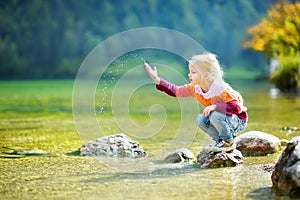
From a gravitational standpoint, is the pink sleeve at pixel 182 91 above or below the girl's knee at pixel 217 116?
above

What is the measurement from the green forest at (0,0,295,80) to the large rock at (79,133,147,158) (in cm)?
4886

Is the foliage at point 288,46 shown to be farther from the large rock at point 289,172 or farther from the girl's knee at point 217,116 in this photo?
the large rock at point 289,172

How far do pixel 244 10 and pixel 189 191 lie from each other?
68130 mm

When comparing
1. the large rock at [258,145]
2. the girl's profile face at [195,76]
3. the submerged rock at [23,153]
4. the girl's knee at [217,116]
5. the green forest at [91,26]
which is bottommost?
the submerged rock at [23,153]

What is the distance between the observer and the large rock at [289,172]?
3824mm

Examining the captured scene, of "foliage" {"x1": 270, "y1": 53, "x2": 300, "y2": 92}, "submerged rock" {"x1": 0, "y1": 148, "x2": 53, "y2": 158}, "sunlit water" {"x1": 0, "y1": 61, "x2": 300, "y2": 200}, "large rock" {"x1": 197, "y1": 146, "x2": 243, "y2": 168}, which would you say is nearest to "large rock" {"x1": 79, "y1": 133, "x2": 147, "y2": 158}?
"sunlit water" {"x1": 0, "y1": 61, "x2": 300, "y2": 200}

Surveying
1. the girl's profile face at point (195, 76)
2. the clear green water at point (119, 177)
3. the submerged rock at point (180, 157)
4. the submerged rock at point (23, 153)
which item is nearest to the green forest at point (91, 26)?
the submerged rock at point (23, 153)

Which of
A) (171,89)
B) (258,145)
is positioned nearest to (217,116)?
(171,89)

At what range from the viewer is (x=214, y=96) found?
502cm

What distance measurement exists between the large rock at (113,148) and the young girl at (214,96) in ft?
3.01

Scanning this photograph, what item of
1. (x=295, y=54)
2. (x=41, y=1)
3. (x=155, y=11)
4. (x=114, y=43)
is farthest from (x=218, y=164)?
(x=155, y=11)

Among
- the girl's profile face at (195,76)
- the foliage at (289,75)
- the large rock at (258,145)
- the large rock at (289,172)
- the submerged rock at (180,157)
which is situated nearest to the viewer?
the large rock at (289,172)

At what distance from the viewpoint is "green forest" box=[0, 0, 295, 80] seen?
58406mm

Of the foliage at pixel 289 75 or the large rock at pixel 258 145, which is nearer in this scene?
the large rock at pixel 258 145
